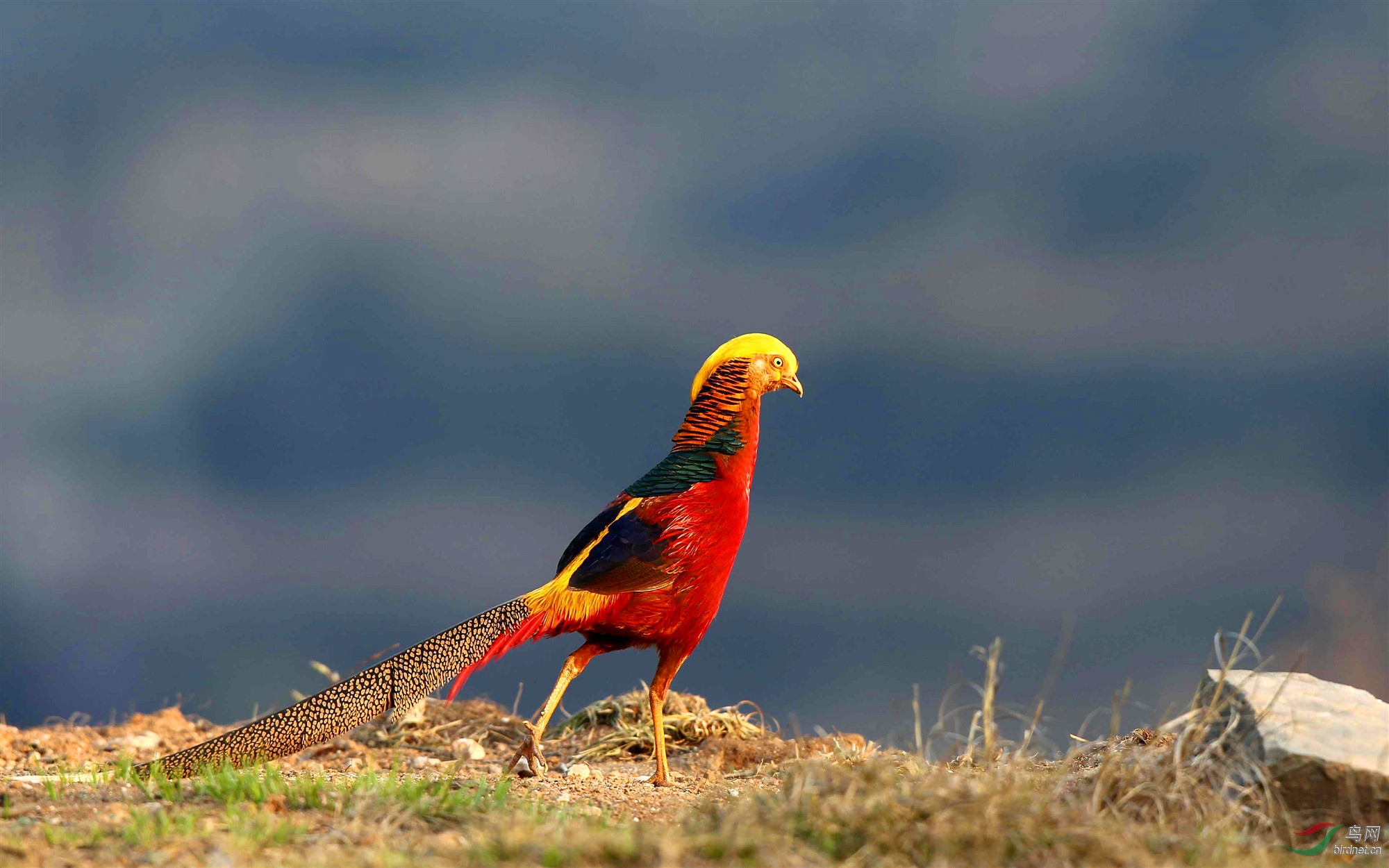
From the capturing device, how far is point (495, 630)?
6.07 metres

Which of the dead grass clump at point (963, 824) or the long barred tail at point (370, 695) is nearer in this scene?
the dead grass clump at point (963, 824)

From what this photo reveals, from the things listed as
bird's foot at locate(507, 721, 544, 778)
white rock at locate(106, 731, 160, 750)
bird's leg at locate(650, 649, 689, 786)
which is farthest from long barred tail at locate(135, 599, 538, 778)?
white rock at locate(106, 731, 160, 750)

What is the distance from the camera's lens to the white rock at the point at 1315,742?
4.21m

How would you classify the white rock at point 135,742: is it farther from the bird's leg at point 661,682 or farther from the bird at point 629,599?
the bird's leg at point 661,682

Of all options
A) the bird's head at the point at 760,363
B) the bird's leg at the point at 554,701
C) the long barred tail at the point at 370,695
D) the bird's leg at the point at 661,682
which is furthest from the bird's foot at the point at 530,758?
the bird's head at the point at 760,363

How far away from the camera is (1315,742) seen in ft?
14.2

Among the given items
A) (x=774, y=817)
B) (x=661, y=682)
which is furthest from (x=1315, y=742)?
(x=661, y=682)

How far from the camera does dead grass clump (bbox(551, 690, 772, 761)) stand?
804cm

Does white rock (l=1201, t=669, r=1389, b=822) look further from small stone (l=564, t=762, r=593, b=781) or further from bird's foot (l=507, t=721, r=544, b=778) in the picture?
bird's foot (l=507, t=721, r=544, b=778)

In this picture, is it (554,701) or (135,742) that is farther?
(135,742)

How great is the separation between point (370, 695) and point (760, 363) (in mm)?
2797

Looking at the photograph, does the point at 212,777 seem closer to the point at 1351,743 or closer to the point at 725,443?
the point at 725,443

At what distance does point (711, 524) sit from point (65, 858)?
3.34m

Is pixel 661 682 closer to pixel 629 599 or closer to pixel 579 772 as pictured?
pixel 629 599
